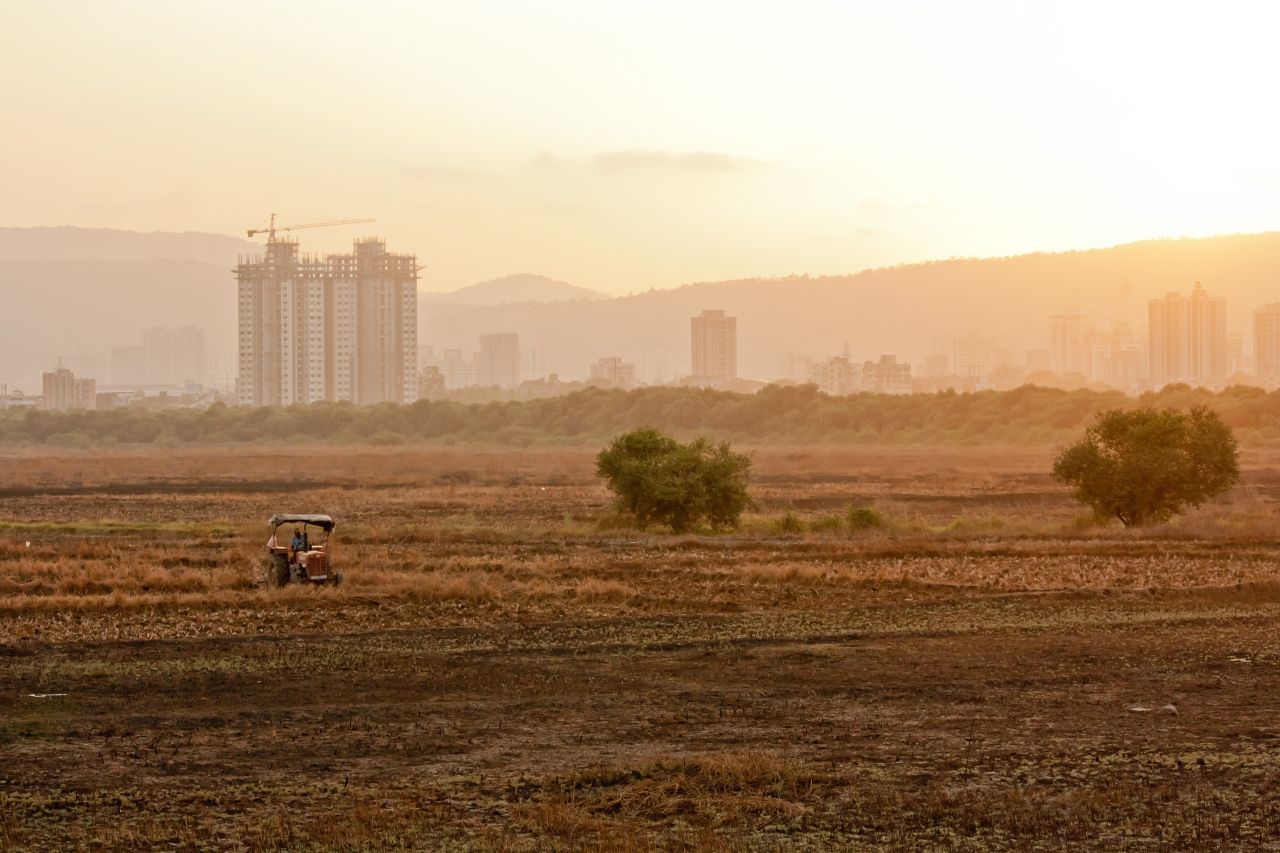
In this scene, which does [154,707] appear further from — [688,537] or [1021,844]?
[688,537]

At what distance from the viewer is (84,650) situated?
23.0m

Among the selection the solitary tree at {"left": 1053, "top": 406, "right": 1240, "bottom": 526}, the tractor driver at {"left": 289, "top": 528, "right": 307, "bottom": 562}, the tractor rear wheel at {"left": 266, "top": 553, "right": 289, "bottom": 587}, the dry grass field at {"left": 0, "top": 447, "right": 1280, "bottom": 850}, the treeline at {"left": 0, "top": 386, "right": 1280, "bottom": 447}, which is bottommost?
the dry grass field at {"left": 0, "top": 447, "right": 1280, "bottom": 850}

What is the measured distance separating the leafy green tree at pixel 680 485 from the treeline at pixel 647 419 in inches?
3536

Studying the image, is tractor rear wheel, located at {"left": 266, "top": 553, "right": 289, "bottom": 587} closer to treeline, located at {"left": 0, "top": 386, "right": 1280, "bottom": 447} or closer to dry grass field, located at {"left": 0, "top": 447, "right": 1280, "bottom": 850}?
dry grass field, located at {"left": 0, "top": 447, "right": 1280, "bottom": 850}

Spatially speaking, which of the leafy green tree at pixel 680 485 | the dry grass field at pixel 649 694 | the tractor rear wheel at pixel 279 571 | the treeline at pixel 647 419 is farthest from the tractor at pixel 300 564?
the treeline at pixel 647 419

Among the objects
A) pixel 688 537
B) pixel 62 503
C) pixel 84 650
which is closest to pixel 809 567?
pixel 688 537

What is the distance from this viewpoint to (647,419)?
168500mm

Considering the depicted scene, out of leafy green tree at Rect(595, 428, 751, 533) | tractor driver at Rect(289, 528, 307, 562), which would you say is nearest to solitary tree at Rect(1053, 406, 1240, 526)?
leafy green tree at Rect(595, 428, 751, 533)

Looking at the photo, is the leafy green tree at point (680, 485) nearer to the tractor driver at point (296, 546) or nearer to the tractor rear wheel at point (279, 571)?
the tractor driver at point (296, 546)

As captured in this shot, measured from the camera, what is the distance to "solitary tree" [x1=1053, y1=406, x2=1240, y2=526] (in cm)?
4656

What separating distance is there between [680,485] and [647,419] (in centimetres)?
12156

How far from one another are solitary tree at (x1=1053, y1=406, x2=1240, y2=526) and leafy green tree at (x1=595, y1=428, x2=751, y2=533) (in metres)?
9.96

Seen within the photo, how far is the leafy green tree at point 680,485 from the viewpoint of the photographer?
155ft

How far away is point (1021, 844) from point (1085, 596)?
18336mm
